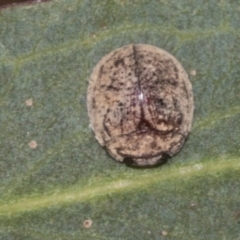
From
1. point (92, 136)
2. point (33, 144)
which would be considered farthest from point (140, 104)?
point (33, 144)

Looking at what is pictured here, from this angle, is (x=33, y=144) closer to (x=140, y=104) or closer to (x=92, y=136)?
(x=92, y=136)

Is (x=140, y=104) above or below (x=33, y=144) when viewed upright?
above

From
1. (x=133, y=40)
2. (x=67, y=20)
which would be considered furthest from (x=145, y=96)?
(x=67, y=20)

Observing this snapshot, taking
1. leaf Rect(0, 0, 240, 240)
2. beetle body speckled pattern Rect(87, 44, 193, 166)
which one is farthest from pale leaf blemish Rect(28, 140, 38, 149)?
beetle body speckled pattern Rect(87, 44, 193, 166)


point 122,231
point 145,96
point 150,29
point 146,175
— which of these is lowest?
point 122,231

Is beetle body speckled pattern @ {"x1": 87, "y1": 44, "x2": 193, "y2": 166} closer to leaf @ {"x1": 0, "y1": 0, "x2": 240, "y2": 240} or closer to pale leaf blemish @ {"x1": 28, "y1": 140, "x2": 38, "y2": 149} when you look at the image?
leaf @ {"x1": 0, "y1": 0, "x2": 240, "y2": 240}

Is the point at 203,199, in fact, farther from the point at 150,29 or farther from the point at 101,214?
the point at 150,29
